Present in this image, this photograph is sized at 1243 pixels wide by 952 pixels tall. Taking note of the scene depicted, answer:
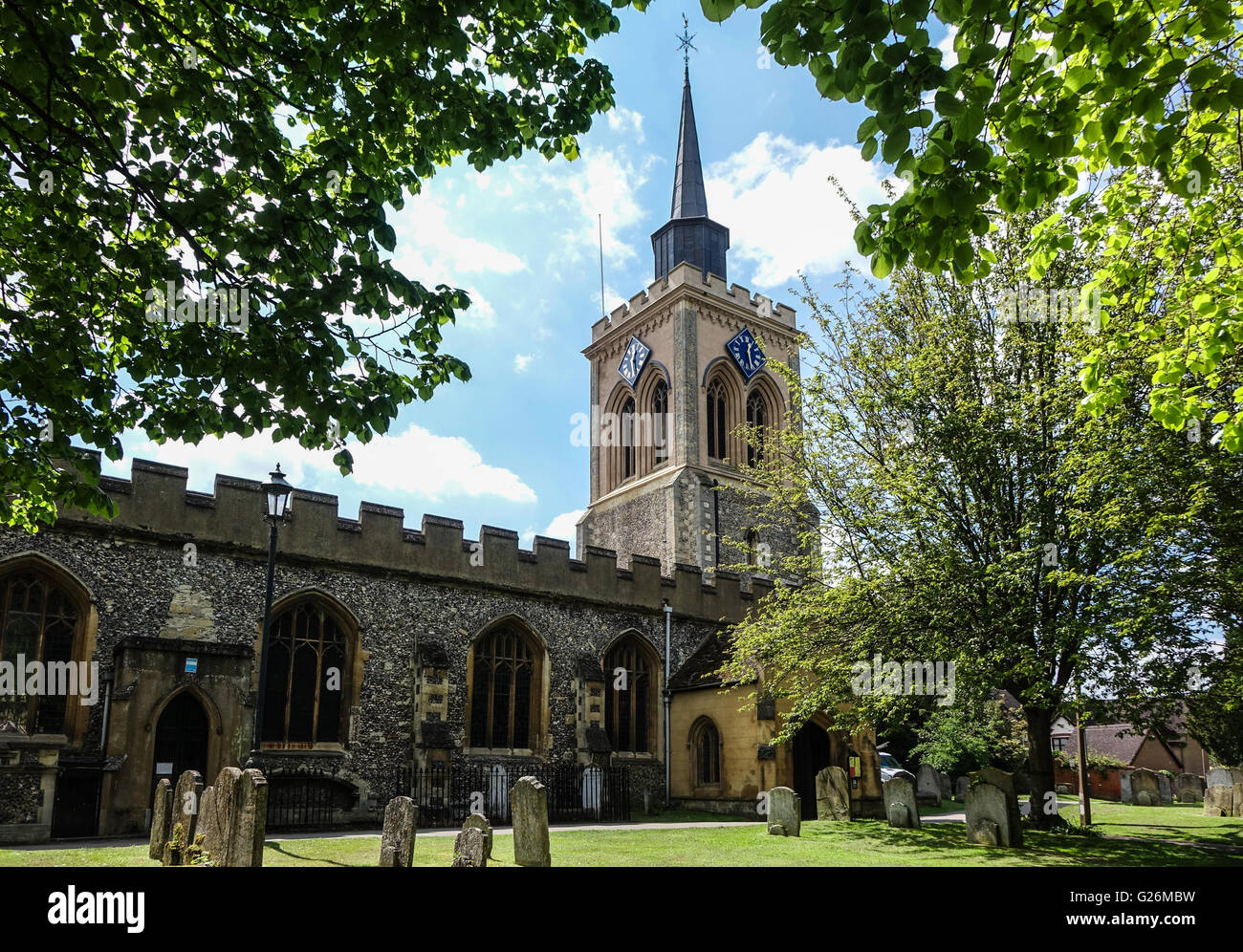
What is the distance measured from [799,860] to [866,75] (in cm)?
862

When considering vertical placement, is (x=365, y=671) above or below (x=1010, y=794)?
above

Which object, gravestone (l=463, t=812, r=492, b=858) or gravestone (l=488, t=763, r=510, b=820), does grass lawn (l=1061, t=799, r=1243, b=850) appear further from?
gravestone (l=488, t=763, r=510, b=820)

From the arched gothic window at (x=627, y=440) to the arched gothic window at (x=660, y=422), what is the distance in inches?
52.8

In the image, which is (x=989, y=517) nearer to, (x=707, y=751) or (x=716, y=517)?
(x=707, y=751)

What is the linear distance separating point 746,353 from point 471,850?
87.1 feet

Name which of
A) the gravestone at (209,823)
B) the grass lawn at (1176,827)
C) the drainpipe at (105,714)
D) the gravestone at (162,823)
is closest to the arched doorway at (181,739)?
the drainpipe at (105,714)

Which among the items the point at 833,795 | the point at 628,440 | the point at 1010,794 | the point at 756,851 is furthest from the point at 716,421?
the point at 756,851

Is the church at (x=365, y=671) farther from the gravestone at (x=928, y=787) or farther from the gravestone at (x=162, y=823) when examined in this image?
the gravestone at (x=928, y=787)

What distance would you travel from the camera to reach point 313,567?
16.3 metres

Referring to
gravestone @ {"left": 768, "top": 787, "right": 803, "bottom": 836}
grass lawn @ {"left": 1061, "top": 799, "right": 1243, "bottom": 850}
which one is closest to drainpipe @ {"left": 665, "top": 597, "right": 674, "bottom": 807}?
gravestone @ {"left": 768, "top": 787, "right": 803, "bottom": 836}

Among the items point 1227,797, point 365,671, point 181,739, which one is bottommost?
point 1227,797

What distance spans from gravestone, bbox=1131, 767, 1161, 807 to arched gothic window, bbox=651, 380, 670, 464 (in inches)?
778

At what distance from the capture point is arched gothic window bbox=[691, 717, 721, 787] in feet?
62.7

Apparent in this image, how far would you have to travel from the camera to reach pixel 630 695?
2041cm
